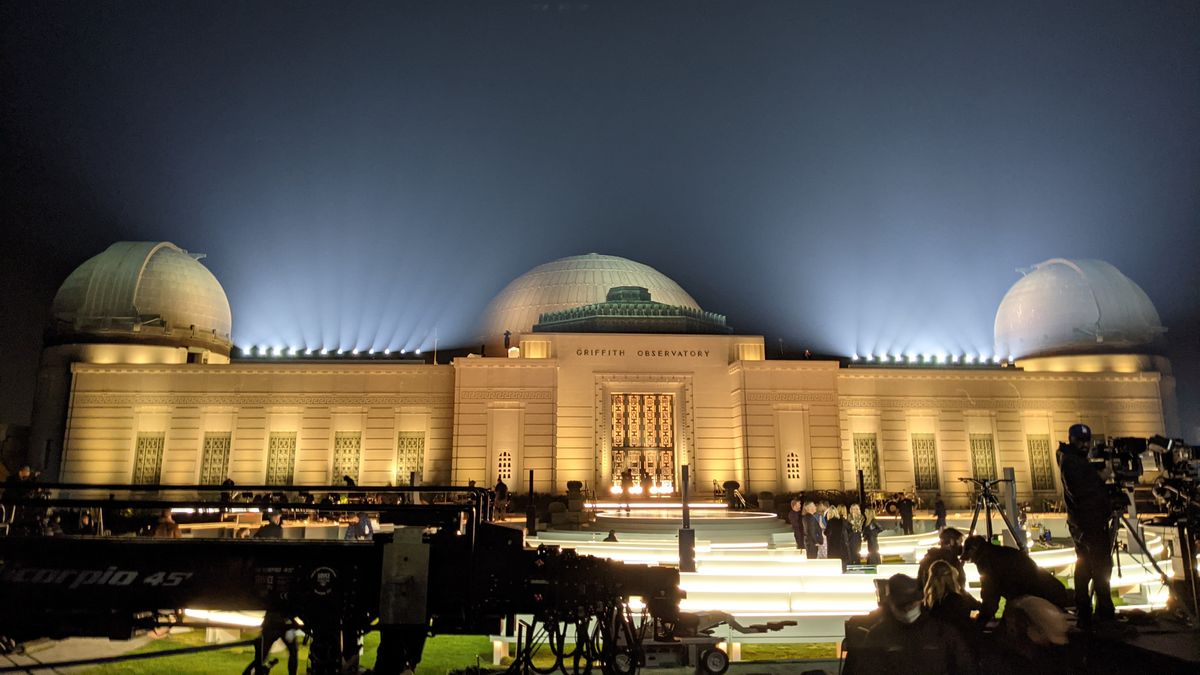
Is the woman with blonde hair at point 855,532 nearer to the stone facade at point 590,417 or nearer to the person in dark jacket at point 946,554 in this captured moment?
the person in dark jacket at point 946,554

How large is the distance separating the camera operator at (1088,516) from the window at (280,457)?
2920cm

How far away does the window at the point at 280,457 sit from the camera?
30375 millimetres

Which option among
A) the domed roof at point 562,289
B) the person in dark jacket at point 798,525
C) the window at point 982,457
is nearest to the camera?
the person in dark jacket at point 798,525

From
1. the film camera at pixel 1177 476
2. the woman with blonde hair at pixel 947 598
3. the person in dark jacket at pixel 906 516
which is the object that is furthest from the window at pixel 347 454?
the film camera at pixel 1177 476

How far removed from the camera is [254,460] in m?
30.1

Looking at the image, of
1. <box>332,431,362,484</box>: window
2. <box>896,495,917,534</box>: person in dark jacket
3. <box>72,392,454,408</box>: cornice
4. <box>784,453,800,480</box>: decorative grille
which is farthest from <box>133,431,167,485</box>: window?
<box>896,495,917,534</box>: person in dark jacket

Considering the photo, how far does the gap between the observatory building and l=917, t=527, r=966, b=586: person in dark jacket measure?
21.7 metres

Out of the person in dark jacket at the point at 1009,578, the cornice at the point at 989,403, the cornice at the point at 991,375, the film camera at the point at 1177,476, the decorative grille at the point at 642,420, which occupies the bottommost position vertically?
the person in dark jacket at the point at 1009,578

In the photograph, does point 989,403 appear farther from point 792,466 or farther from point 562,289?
point 562,289

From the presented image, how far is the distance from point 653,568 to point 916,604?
220 cm

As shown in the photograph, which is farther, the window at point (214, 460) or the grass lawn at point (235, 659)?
the window at point (214, 460)

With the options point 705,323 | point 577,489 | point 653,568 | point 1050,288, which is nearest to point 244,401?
point 577,489

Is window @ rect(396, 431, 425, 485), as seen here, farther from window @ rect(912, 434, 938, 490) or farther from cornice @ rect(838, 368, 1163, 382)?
window @ rect(912, 434, 938, 490)

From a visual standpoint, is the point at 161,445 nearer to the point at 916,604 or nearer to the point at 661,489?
the point at 661,489
